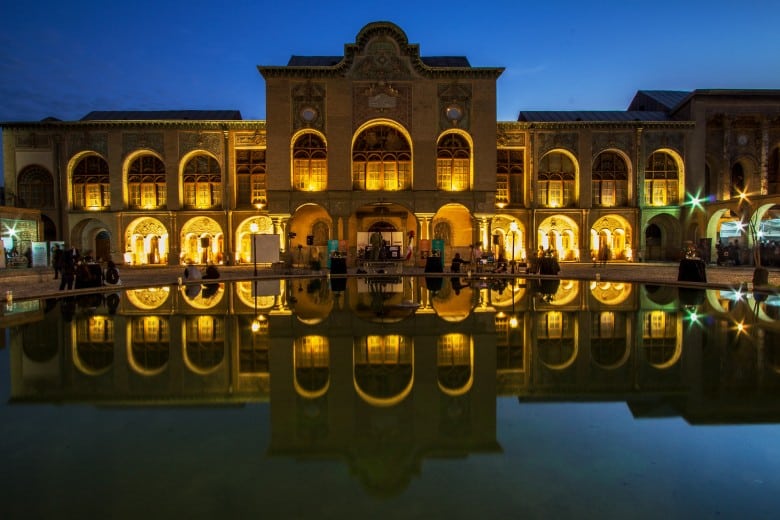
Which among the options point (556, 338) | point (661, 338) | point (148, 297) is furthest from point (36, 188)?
point (661, 338)

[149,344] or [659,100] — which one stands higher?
[659,100]

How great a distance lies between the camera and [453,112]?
2798 centimetres

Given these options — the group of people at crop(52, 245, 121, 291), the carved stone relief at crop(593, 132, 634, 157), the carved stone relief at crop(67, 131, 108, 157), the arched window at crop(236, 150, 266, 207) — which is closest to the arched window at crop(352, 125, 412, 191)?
the arched window at crop(236, 150, 266, 207)

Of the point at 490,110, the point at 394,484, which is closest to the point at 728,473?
the point at 394,484

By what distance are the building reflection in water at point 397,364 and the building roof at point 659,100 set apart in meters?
29.6

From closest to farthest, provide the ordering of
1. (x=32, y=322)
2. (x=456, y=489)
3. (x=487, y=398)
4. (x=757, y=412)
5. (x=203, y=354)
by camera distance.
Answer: (x=456, y=489) → (x=757, y=412) → (x=487, y=398) → (x=203, y=354) → (x=32, y=322)

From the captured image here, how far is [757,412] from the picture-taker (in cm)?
426

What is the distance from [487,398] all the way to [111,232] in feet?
106

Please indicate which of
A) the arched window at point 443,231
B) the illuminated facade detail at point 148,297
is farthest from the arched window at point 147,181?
the arched window at point 443,231

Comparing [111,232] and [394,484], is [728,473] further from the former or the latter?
[111,232]

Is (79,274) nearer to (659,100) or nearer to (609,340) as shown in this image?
(609,340)

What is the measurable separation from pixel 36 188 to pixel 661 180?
42987mm

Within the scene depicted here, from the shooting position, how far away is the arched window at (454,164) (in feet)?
93.7

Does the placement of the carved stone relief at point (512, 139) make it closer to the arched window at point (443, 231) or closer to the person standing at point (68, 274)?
the arched window at point (443, 231)
